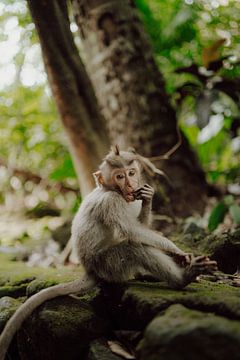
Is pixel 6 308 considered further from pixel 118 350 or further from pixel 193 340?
pixel 193 340

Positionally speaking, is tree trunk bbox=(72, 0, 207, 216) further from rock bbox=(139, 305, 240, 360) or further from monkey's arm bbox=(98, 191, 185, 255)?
rock bbox=(139, 305, 240, 360)

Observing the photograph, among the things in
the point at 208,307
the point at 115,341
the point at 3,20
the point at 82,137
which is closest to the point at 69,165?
the point at 82,137

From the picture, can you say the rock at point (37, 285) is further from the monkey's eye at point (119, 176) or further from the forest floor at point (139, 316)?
the monkey's eye at point (119, 176)

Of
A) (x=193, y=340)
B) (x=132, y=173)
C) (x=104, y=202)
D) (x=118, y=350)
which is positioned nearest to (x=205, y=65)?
(x=132, y=173)

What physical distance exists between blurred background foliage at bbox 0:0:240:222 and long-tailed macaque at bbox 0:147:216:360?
2.02 meters

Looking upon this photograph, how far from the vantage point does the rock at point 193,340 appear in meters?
1.74

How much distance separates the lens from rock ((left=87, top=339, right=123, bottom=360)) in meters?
2.31

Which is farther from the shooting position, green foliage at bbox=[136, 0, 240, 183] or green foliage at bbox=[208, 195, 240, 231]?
green foliage at bbox=[136, 0, 240, 183]

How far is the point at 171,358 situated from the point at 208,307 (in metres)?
0.41

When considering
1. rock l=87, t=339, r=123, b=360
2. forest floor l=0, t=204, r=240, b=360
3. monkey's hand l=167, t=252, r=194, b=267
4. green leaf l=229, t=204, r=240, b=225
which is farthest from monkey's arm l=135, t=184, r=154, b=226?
green leaf l=229, t=204, r=240, b=225

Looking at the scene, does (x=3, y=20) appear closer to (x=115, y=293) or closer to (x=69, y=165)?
(x=69, y=165)

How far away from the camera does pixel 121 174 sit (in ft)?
10.2

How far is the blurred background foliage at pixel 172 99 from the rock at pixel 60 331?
2.85 m

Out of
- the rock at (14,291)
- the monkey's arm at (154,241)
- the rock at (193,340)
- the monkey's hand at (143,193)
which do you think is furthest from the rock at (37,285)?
the rock at (193,340)
